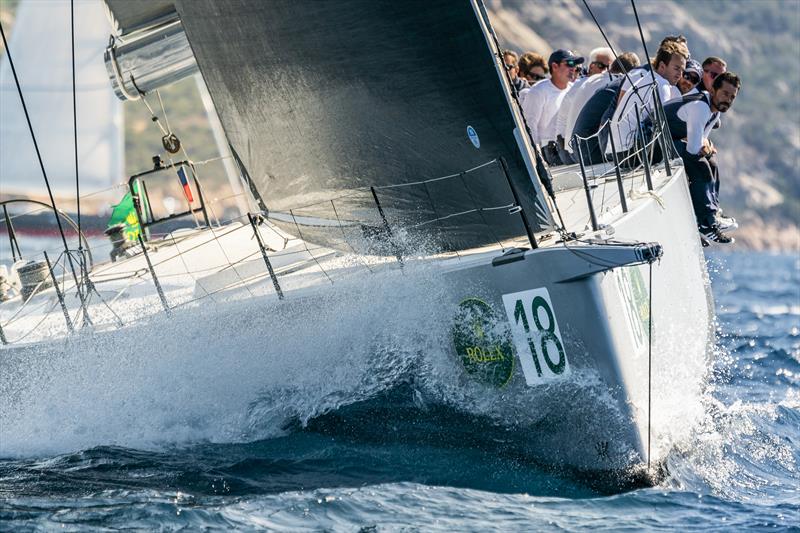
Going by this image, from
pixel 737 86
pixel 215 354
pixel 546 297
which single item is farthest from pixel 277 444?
pixel 737 86

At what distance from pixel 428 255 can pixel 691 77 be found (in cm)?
242

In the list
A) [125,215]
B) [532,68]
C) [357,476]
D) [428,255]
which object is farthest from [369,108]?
[125,215]

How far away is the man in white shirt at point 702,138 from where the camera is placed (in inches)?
247

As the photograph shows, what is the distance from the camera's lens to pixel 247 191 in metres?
6.10

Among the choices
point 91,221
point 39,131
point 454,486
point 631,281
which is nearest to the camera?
point 454,486

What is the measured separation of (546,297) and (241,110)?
1866 mm

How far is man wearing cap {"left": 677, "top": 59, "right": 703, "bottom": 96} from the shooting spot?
6761 millimetres

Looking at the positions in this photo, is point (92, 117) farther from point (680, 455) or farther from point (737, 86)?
point (680, 455)

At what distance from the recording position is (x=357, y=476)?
15.6 ft

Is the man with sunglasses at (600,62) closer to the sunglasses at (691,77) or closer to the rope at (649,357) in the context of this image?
the sunglasses at (691,77)

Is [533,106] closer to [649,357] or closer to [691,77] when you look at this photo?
[691,77]

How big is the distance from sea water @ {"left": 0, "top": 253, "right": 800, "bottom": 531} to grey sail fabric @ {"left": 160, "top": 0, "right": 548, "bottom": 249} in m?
0.76

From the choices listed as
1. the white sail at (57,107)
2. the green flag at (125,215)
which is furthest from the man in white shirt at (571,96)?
the white sail at (57,107)

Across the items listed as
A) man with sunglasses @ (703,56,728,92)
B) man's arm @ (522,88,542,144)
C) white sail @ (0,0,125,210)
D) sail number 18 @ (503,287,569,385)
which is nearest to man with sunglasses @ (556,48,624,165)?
man's arm @ (522,88,542,144)
